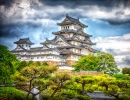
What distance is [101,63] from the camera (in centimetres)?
2675

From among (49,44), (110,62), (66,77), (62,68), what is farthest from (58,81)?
(49,44)

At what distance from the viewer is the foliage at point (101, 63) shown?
1034 inches

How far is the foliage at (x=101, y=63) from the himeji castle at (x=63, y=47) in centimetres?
456

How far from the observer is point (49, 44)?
33.8 metres

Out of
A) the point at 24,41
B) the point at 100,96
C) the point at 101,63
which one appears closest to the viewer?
the point at 100,96

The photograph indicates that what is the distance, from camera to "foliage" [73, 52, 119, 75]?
26266 mm

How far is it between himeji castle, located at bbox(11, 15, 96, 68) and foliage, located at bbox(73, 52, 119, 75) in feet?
15.0

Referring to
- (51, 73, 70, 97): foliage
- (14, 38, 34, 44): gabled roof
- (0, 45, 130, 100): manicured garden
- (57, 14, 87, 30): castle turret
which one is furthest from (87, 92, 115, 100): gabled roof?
(14, 38, 34, 44): gabled roof

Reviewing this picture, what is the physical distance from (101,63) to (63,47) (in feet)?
28.5

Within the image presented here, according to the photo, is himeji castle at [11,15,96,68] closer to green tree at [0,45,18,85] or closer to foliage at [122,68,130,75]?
foliage at [122,68,130,75]

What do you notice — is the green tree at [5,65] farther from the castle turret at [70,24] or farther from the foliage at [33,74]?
the castle turret at [70,24]

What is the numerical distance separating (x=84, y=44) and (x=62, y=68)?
7.35 m

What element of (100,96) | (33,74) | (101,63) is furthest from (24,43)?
(33,74)

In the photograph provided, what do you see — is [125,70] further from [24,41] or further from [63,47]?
[24,41]
